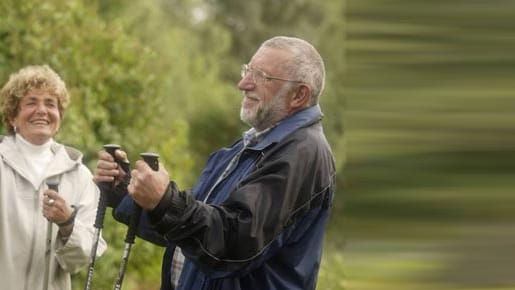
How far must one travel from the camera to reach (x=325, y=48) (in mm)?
36188

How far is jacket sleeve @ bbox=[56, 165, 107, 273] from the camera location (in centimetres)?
488

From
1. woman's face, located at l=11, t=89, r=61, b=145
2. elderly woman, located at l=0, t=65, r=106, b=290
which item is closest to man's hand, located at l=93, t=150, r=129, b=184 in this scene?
elderly woman, located at l=0, t=65, r=106, b=290

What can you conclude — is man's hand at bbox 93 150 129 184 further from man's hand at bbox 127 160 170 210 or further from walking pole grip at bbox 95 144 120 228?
man's hand at bbox 127 160 170 210

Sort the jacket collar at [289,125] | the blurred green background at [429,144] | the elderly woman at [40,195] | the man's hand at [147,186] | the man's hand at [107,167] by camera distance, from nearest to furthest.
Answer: the blurred green background at [429,144], the man's hand at [147,186], the jacket collar at [289,125], the man's hand at [107,167], the elderly woman at [40,195]

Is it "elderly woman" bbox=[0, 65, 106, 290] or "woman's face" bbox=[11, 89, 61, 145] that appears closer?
"elderly woman" bbox=[0, 65, 106, 290]

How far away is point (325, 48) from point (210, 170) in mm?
32187

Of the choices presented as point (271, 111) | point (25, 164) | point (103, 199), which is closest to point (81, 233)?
point (25, 164)

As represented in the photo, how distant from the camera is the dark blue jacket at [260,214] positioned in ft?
11.9

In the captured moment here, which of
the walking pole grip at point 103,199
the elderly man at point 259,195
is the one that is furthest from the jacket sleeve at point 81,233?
the elderly man at point 259,195

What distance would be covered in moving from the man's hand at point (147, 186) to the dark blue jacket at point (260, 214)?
0.09 ft

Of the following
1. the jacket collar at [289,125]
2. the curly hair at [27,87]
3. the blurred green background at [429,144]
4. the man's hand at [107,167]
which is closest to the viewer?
the blurred green background at [429,144]

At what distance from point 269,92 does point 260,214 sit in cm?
61

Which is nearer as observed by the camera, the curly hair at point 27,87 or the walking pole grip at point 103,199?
the walking pole grip at point 103,199

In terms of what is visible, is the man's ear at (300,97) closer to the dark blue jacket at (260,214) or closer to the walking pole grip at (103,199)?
the dark blue jacket at (260,214)
